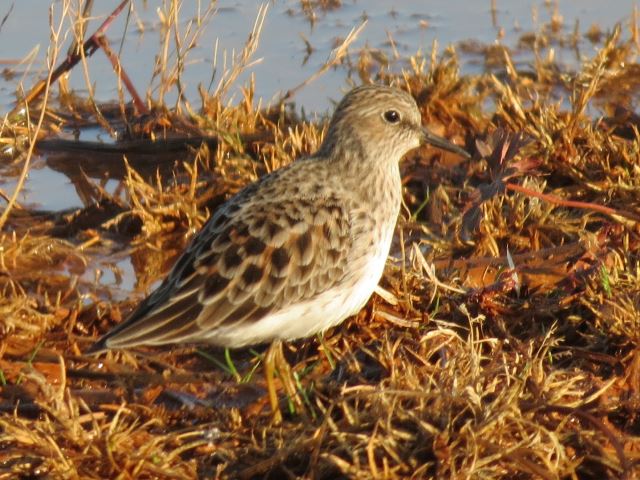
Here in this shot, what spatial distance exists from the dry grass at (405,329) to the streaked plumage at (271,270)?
258 millimetres

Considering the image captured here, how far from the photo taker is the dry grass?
4910mm

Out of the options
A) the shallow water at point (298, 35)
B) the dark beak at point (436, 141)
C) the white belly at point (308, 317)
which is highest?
the dark beak at point (436, 141)

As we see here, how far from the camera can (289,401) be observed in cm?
538

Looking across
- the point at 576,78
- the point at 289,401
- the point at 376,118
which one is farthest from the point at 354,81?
the point at 289,401

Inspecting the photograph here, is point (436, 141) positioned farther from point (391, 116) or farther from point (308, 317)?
point (308, 317)

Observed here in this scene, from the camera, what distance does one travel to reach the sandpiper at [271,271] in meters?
5.52

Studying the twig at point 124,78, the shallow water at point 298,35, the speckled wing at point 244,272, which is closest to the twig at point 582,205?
the speckled wing at point 244,272

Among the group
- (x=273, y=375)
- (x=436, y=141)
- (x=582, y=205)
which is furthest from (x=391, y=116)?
(x=273, y=375)

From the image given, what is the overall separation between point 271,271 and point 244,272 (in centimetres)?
11

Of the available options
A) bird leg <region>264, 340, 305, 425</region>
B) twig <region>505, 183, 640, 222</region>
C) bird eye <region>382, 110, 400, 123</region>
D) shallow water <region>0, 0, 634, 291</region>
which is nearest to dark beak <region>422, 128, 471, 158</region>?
bird eye <region>382, 110, 400, 123</region>

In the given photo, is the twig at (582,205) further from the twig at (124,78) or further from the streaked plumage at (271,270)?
the twig at (124,78)

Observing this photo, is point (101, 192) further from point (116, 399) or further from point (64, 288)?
point (116, 399)

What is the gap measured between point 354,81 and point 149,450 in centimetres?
491

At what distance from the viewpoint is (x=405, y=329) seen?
20.0ft
